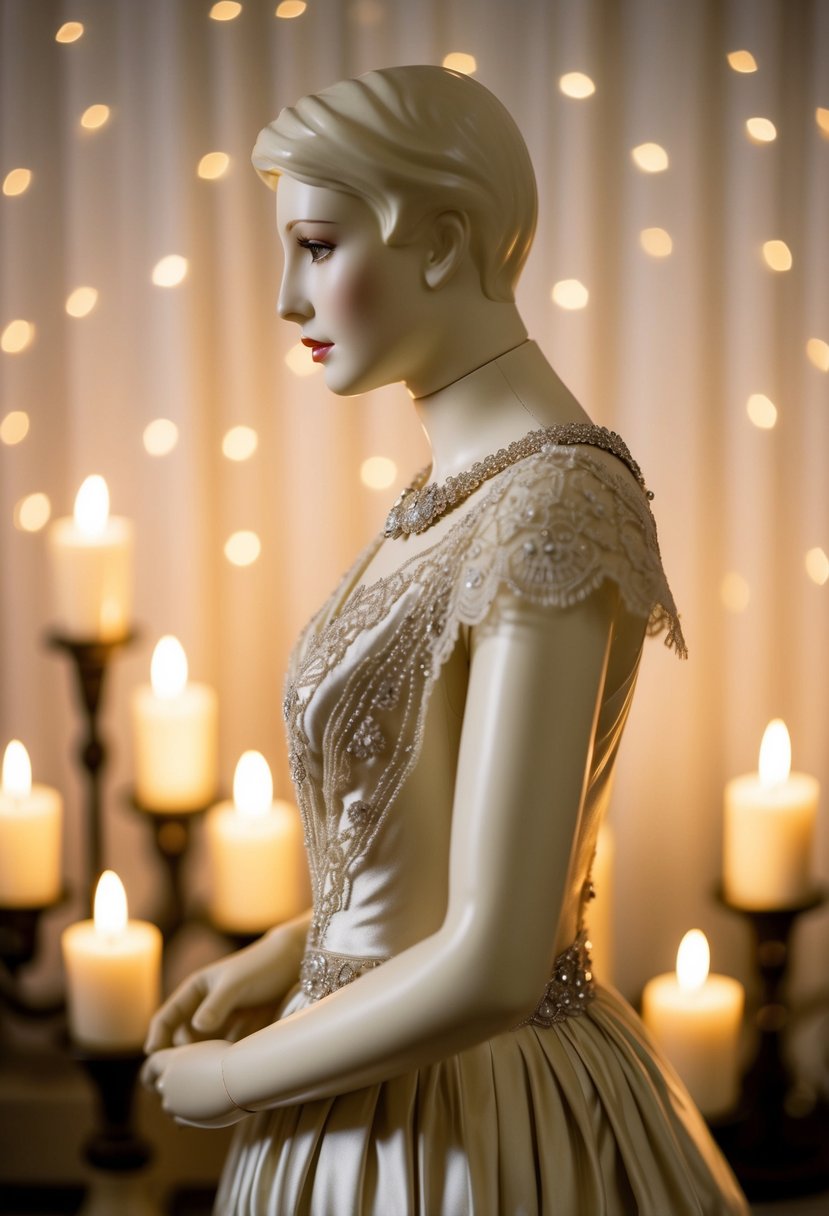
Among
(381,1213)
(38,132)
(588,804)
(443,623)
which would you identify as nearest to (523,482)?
(443,623)

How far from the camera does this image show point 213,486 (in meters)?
1.67

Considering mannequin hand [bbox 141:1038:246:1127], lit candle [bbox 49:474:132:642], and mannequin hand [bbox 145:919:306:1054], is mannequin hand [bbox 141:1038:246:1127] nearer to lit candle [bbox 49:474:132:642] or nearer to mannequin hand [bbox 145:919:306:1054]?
mannequin hand [bbox 145:919:306:1054]

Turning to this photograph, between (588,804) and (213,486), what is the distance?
895 mm

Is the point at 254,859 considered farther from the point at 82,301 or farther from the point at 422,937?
the point at 82,301

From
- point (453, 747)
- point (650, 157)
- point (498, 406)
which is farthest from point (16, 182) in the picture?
point (453, 747)

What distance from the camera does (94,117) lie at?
1.61 m

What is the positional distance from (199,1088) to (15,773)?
0.72 m

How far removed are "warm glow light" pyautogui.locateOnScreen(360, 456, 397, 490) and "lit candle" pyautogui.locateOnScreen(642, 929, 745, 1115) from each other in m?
0.66

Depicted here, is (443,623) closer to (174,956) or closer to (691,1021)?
(691,1021)

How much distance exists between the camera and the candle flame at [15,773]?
5.01 feet

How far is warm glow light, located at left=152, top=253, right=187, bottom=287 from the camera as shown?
1.62m

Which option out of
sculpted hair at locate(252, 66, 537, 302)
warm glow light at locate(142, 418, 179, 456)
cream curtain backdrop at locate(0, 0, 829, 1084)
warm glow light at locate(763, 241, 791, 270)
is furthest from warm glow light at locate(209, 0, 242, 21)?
sculpted hair at locate(252, 66, 537, 302)
